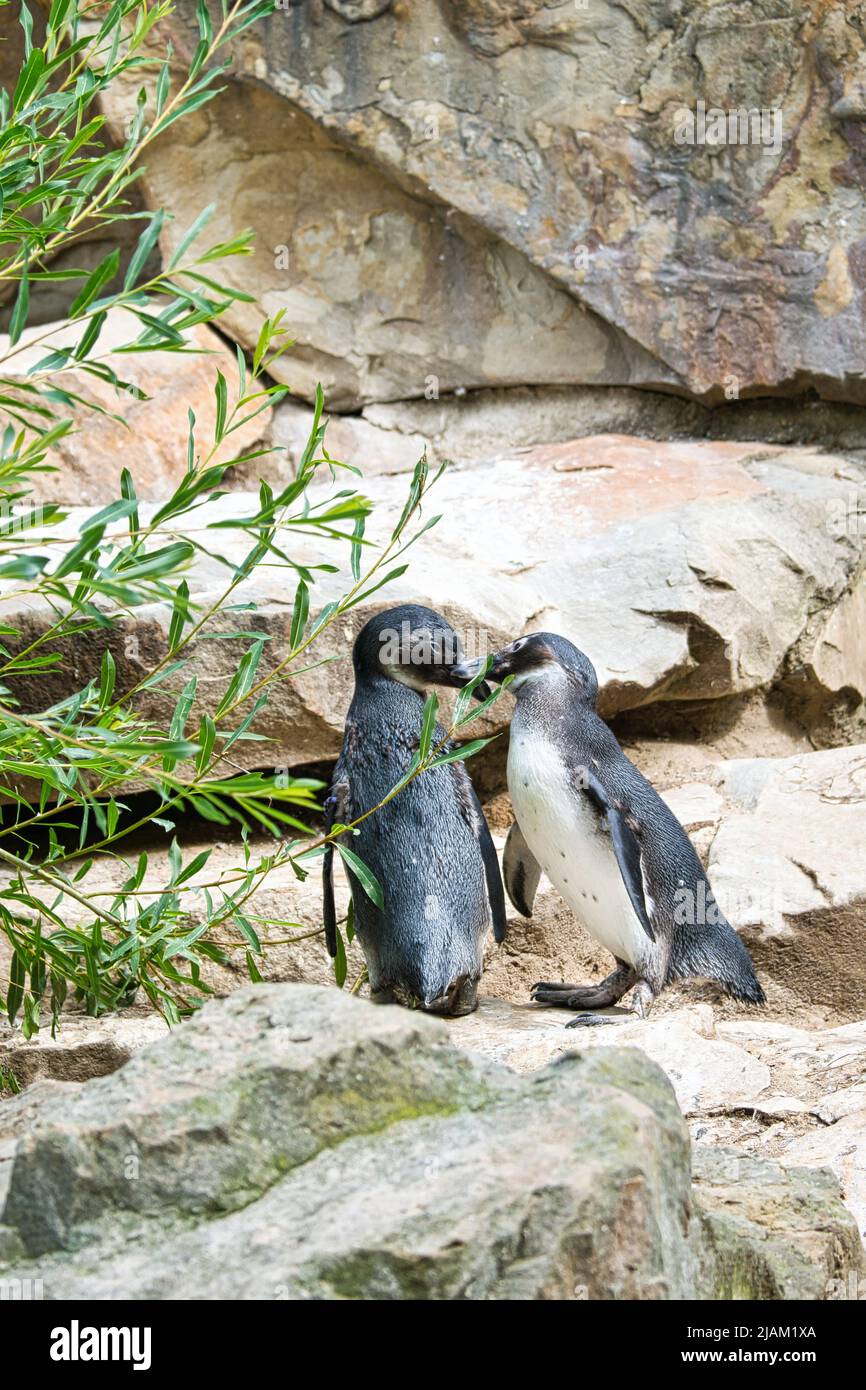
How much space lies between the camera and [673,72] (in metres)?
6.06

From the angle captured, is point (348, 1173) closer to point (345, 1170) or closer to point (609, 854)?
point (345, 1170)

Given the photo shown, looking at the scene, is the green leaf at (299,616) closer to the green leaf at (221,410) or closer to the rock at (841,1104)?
the green leaf at (221,410)

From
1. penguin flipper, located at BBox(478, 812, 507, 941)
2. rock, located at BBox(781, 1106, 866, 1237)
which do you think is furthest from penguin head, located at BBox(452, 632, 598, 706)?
rock, located at BBox(781, 1106, 866, 1237)

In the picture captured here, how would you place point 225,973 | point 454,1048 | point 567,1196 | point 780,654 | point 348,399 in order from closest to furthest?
point 567,1196 < point 454,1048 < point 225,973 < point 780,654 < point 348,399

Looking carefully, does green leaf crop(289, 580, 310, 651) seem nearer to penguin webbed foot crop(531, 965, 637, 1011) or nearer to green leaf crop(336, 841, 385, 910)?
green leaf crop(336, 841, 385, 910)

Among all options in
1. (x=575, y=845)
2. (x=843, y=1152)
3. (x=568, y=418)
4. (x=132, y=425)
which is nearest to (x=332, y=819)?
(x=575, y=845)

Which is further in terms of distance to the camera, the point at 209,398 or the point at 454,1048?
the point at 209,398

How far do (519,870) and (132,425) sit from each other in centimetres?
269

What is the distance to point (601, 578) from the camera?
5.31 meters

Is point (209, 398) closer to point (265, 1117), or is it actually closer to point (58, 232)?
point (58, 232)

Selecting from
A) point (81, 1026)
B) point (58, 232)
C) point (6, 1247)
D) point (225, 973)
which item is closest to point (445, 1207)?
point (6, 1247)

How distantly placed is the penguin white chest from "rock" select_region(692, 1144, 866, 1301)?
1341mm

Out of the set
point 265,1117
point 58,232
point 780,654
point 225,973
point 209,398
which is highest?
point 58,232

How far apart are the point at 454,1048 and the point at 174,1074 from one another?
373 mm
